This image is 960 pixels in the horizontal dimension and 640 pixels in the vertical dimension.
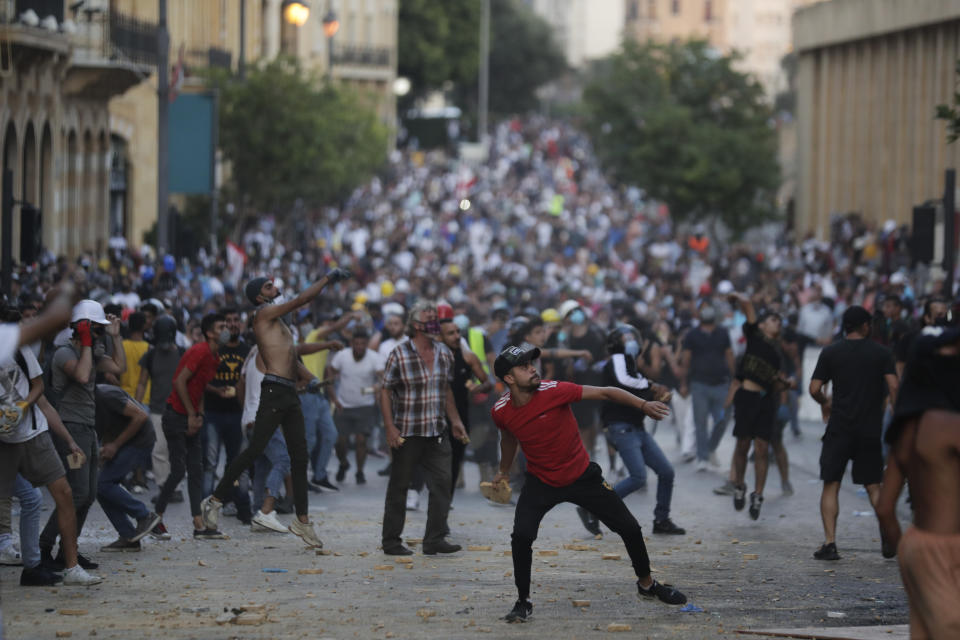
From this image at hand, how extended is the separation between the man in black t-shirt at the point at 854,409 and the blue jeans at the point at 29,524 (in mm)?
4699

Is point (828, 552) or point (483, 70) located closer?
point (828, 552)

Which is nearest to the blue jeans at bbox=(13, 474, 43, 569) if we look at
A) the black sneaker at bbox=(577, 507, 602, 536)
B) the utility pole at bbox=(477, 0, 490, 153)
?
the black sneaker at bbox=(577, 507, 602, 536)

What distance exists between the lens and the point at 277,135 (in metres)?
37.2

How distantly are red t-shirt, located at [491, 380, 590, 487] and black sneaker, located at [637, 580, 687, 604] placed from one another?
0.71 m

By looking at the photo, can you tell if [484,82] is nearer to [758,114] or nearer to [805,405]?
[758,114]

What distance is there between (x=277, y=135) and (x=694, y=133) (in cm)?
1271

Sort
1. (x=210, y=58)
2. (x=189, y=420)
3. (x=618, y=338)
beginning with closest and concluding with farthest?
(x=189, y=420) < (x=618, y=338) < (x=210, y=58)

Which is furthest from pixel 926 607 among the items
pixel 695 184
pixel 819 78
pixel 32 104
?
pixel 819 78

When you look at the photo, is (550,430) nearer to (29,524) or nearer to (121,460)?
(29,524)

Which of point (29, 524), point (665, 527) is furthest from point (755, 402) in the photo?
point (29, 524)

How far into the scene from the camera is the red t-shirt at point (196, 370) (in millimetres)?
11641

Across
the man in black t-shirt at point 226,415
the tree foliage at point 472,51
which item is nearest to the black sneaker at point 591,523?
the man in black t-shirt at point 226,415

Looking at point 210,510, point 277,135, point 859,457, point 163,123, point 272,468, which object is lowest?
point 210,510

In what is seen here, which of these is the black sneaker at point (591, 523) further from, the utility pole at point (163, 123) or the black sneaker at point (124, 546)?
the utility pole at point (163, 123)
